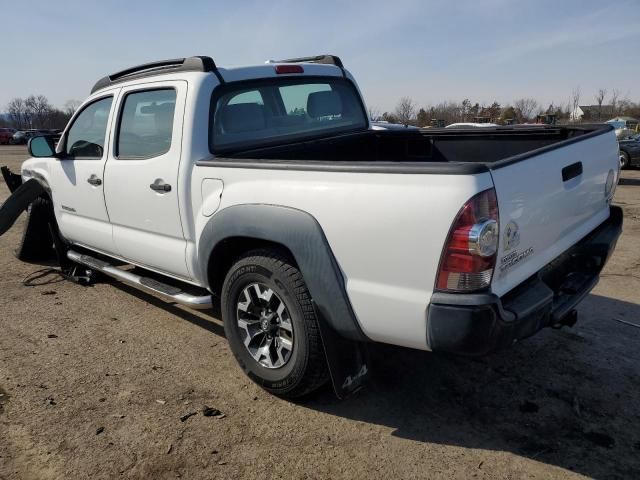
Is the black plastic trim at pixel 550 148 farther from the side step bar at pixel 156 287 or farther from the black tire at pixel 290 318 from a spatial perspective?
the side step bar at pixel 156 287

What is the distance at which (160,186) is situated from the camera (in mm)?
3494

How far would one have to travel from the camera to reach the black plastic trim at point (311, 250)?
2555mm

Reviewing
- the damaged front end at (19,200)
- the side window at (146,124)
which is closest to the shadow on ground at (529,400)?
the side window at (146,124)

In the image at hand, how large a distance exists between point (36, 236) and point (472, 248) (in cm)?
546

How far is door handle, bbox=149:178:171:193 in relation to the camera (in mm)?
3439

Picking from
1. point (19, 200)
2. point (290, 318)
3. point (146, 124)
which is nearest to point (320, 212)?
point (290, 318)

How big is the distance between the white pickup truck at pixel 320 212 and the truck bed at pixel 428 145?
2 centimetres

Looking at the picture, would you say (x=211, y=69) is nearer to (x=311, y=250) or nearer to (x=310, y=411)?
(x=311, y=250)

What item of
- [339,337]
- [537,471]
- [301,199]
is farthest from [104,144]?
[537,471]

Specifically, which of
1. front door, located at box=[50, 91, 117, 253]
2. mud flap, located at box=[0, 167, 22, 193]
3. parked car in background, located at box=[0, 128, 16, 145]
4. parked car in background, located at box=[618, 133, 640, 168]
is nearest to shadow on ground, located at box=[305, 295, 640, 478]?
front door, located at box=[50, 91, 117, 253]

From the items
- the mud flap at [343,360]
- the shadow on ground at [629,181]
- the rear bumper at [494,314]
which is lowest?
the shadow on ground at [629,181]

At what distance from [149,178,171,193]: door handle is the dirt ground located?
3.86 feet

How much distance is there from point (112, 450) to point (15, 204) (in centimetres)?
361

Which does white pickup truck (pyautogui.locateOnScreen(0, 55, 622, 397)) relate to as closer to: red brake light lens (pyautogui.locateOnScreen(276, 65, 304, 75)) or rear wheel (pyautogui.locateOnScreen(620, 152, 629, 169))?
red brake light lens (pyautogui.locateOnScreen(276, 65, 304, 75))
